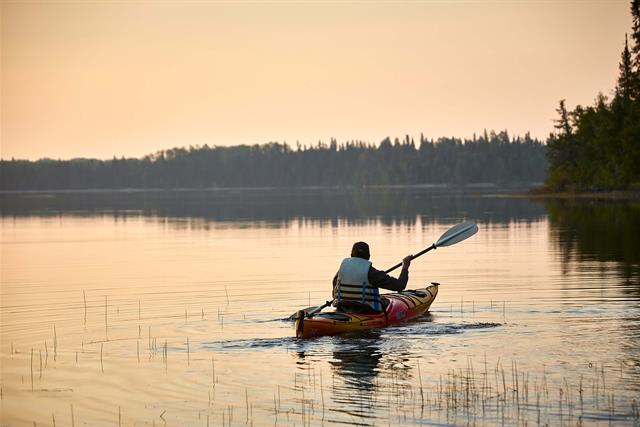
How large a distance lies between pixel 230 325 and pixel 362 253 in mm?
3732

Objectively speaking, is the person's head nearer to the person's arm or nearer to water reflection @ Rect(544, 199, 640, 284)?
the person's arm

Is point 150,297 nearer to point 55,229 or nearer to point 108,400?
point 108,400

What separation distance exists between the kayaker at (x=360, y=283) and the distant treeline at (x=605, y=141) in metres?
78.7

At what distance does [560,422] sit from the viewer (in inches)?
543

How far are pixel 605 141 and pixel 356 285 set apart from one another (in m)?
85.5

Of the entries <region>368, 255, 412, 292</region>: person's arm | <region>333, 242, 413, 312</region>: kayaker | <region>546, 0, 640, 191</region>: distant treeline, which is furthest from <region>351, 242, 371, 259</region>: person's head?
<region>546, 0, 640, 191</region>: distant treeline

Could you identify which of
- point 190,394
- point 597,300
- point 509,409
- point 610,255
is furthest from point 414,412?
point 610,255

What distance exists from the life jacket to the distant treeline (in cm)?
7875

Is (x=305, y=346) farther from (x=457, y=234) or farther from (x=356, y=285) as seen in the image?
(x=457, y=234)

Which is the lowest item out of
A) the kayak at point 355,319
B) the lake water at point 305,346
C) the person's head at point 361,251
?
the lake water at point 305,346

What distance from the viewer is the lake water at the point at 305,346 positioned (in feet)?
49.2

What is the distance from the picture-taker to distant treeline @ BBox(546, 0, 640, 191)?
322 feet

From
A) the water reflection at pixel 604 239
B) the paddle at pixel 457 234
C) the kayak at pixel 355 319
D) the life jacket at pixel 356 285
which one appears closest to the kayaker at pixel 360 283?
the life jacket at pixel 356 285

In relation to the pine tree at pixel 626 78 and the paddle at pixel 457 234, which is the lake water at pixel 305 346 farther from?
the pine tree at pixel 626 78
